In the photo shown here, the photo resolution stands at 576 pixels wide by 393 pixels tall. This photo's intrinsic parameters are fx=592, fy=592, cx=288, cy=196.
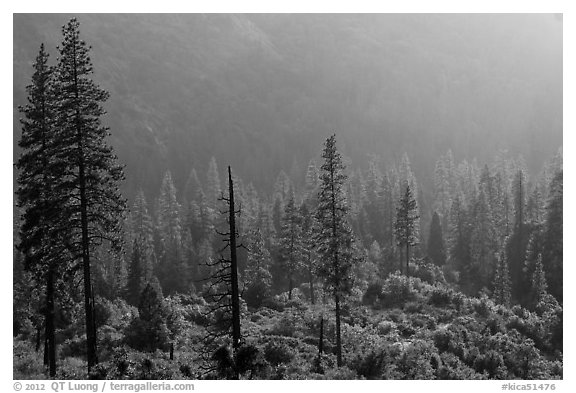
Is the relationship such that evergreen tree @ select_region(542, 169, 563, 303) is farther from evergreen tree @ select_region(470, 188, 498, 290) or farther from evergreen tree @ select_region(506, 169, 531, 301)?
evergreen tree @ select_region(470, 188, 498, 290)

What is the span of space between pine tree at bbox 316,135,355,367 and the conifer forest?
0.13m

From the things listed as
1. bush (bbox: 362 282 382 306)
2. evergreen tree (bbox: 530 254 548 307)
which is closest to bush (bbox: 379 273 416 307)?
bush (bbox: 362 282 382 306)

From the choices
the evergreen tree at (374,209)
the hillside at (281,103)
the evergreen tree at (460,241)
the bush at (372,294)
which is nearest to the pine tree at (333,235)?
the bush at (372,294)

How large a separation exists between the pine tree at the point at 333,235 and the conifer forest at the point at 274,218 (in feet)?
0.42

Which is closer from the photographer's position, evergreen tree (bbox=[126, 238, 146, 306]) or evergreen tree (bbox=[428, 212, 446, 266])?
evergreen tree (bbox=[126, 238, 146, 306])

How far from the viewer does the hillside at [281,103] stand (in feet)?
536

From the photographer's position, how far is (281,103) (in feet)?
606

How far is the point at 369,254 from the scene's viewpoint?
82312mm

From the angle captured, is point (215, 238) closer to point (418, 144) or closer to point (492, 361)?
point (492, 361)

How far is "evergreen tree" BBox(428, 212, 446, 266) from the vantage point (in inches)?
3194

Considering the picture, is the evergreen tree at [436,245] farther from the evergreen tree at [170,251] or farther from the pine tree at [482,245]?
the evergreen tree at [170,251]

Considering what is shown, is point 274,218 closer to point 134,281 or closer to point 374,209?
point 374,209
